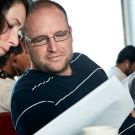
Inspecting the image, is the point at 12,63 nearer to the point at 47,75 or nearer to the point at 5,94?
the point at 5,94

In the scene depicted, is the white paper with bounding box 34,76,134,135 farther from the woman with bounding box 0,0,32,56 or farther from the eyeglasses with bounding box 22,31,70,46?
the eyeglasses with bounding box 22,31,70,46

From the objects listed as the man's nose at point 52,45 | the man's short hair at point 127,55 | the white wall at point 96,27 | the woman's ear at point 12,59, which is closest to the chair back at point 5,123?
the man's nose at point 52,45

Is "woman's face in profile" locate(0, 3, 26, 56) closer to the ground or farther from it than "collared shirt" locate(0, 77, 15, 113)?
farther from it

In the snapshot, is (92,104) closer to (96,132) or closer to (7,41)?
(96,132)

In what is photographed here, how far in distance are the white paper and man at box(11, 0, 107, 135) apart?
31 centimetres

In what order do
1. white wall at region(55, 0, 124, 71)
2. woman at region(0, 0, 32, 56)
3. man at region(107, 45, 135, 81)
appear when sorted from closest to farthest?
woman at region(0, 0, 32, 56)
man at region(107, 45, 135, 81)
white wall at region(55, 0, 124, 71)

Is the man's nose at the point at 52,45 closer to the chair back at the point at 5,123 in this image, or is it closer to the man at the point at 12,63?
the chair back at the point at 5,123

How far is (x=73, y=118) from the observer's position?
0.90 metres

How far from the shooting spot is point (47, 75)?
1473 mm

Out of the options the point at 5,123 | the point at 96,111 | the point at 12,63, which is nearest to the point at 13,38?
the point at 96,111

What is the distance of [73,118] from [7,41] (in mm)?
324

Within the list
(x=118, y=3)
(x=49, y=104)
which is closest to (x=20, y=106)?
(x=49, y=104)

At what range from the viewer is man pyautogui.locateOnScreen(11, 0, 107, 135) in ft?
4.32

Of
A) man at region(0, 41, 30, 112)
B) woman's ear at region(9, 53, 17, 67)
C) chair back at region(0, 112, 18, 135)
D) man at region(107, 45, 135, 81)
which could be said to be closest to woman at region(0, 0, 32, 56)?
chair back at region(0, 112, 18, 135)
